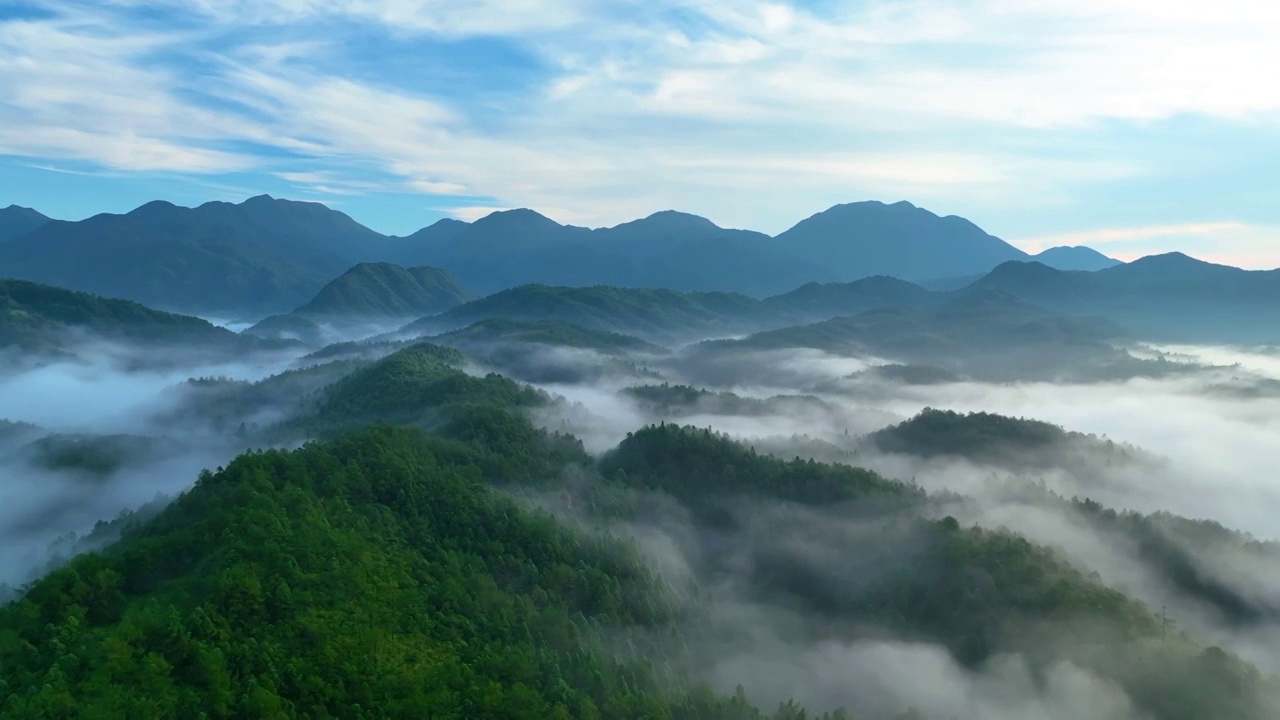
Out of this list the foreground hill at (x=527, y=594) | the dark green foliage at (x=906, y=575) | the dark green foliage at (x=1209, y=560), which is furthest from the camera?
the dark green foliage at (x=1209, y=560)

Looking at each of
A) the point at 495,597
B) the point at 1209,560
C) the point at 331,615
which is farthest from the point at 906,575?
the point at 331,615

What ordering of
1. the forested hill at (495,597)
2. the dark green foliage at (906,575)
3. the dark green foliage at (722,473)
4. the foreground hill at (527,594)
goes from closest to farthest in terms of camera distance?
the forested hill at (495,597)
the foreground hill at (527,594)
the dark green foliage at (906,575)
the dark green foliage at (722,473)

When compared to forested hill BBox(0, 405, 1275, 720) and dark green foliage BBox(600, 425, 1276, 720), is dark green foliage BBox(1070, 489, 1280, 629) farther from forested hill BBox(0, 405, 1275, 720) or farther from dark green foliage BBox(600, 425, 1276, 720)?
forested hill BBox(0, 405, 1275, 720)

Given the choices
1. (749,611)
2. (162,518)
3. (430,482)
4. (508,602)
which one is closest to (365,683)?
(508,602)

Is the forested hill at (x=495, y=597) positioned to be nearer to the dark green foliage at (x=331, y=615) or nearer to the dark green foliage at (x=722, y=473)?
the dark green foliage at (x=331, y=615)

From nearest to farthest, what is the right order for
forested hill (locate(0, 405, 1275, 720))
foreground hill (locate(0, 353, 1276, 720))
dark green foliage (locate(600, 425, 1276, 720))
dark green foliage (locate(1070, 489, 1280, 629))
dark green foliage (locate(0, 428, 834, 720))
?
1. dark green foliage (locate(0, 428, 834, 720))
2. forested hill (locate(0, 405, 1275, 720))
3. foreground hill (locate(0, 353, 1276, 720))
4. dark green foliage (locate(600, 425, 1276, 720))
5. dark green foliage (locate(1070, 489, 1280, 629))

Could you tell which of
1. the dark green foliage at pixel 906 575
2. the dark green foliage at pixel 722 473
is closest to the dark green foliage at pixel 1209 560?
the dark green foliage at pixel 906 575

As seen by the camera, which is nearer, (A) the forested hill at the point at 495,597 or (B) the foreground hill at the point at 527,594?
(A) the forested hill at the point at 495,597

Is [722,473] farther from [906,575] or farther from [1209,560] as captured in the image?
[1209,560]

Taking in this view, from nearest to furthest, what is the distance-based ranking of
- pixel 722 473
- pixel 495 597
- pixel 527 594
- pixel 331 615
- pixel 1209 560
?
pixel 331 615, pixel 495 597, pixel 527 594, pixel 1209 560, pixel 722 473

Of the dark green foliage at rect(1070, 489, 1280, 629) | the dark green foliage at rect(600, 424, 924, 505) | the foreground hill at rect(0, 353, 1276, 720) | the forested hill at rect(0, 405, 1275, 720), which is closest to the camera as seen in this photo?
the forested hill at rect(0, 405, 1275, 720)

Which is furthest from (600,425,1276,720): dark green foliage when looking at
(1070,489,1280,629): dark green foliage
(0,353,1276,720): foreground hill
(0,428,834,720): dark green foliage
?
(1070,489,1280,629): dark green foliage
